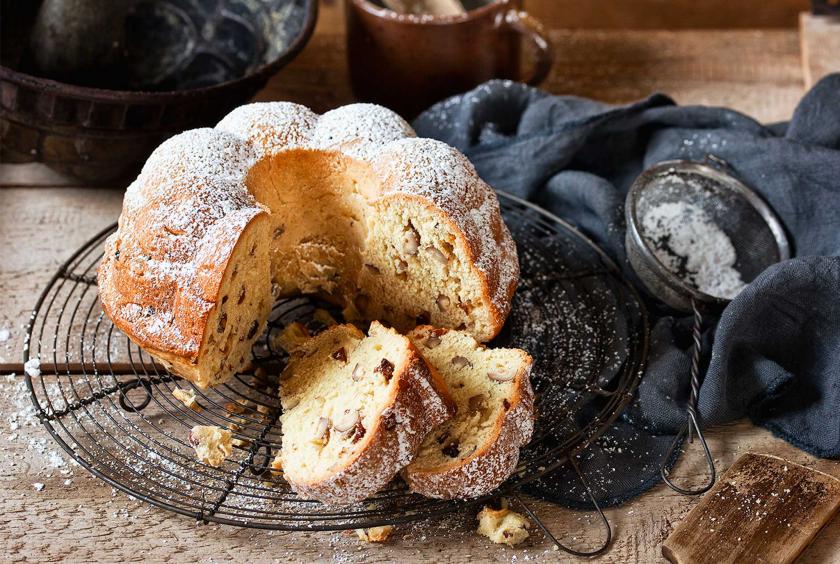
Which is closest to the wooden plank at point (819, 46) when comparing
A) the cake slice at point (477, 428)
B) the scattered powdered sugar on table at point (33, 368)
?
the cake slice at point (477, 428)

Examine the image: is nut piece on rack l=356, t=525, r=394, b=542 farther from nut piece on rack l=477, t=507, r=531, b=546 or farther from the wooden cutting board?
the wooden cutting board

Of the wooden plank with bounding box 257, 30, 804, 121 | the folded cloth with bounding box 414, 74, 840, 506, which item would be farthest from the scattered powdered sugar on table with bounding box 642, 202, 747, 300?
the wooden plank with bounding box 257, 30, 804, 121

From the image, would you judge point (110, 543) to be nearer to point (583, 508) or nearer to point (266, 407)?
point (266, 407)

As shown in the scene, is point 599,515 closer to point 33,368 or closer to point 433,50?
point 33,368

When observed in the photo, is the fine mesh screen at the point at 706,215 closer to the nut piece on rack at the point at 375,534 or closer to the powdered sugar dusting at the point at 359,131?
the powdered sugar dusting at the point at 359,131

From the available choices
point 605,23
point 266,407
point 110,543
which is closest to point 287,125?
point 266,407
